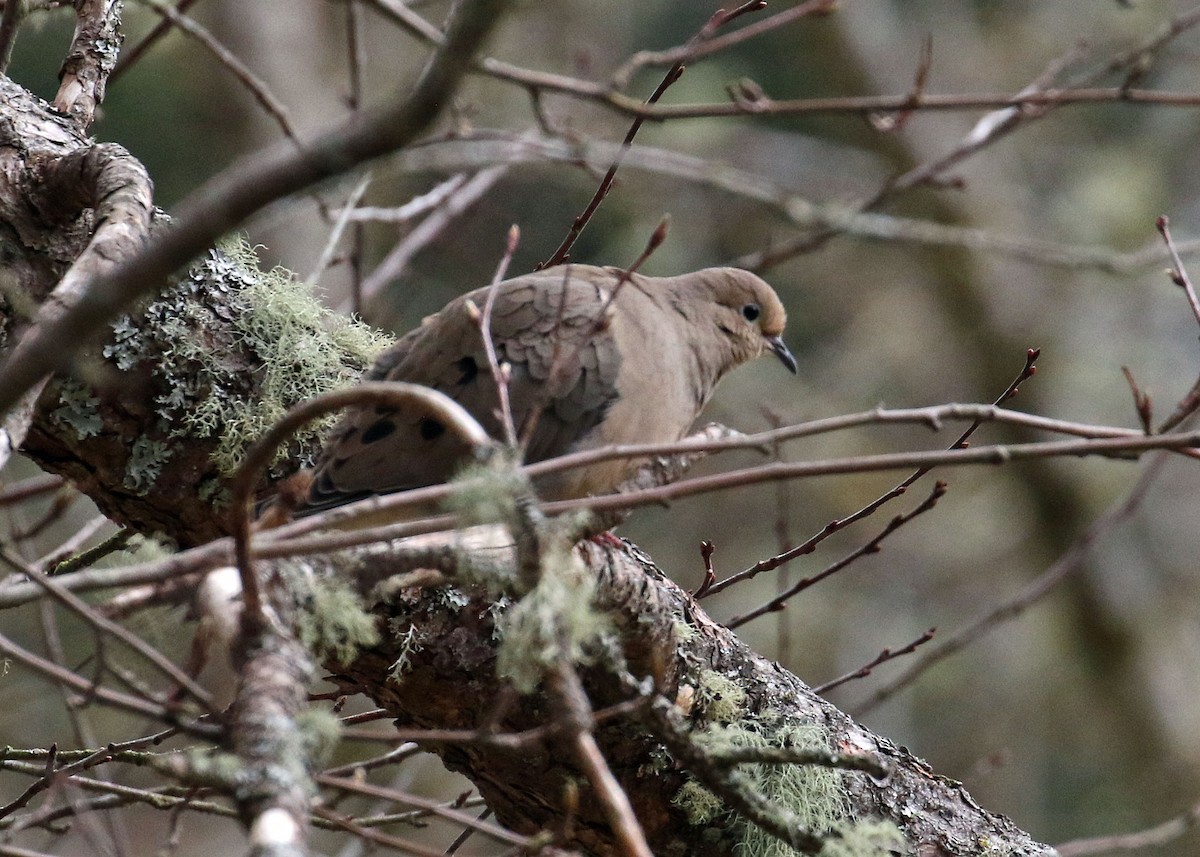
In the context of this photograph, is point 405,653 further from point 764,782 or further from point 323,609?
point 764,782

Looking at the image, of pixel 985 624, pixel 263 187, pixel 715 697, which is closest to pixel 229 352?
pixel 715 697

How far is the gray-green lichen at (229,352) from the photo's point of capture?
2.68 meters

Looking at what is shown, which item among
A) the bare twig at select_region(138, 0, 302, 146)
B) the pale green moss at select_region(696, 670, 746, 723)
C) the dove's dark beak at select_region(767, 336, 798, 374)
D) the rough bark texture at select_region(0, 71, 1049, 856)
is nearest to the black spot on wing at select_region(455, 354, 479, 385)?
the rough bark texture at select_region(0, 71, 1049, 856)

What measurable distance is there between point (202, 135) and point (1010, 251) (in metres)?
8.17

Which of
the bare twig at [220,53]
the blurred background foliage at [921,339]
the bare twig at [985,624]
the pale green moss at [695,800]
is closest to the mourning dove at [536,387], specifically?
the bare twig at [220,53]

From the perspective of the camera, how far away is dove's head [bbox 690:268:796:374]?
12.8ft

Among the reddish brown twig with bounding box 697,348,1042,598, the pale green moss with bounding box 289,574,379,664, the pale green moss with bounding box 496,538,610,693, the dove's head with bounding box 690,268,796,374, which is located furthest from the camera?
the dove's head with bounding box 690,268,796,374

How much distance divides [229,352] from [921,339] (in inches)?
325

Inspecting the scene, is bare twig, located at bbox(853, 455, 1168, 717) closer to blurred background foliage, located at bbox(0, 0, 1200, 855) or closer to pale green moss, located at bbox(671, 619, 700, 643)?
pale green moss, located at bbox(671, 619, 700, 643)

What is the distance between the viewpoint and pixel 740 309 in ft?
13.0

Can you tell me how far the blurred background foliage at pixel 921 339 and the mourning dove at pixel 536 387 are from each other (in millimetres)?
4678

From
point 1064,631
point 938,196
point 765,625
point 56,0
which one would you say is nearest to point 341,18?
point 938,196

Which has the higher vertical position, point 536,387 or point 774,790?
point 536,387

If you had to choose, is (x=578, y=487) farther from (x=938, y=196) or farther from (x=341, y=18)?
(x=341, y=18)
